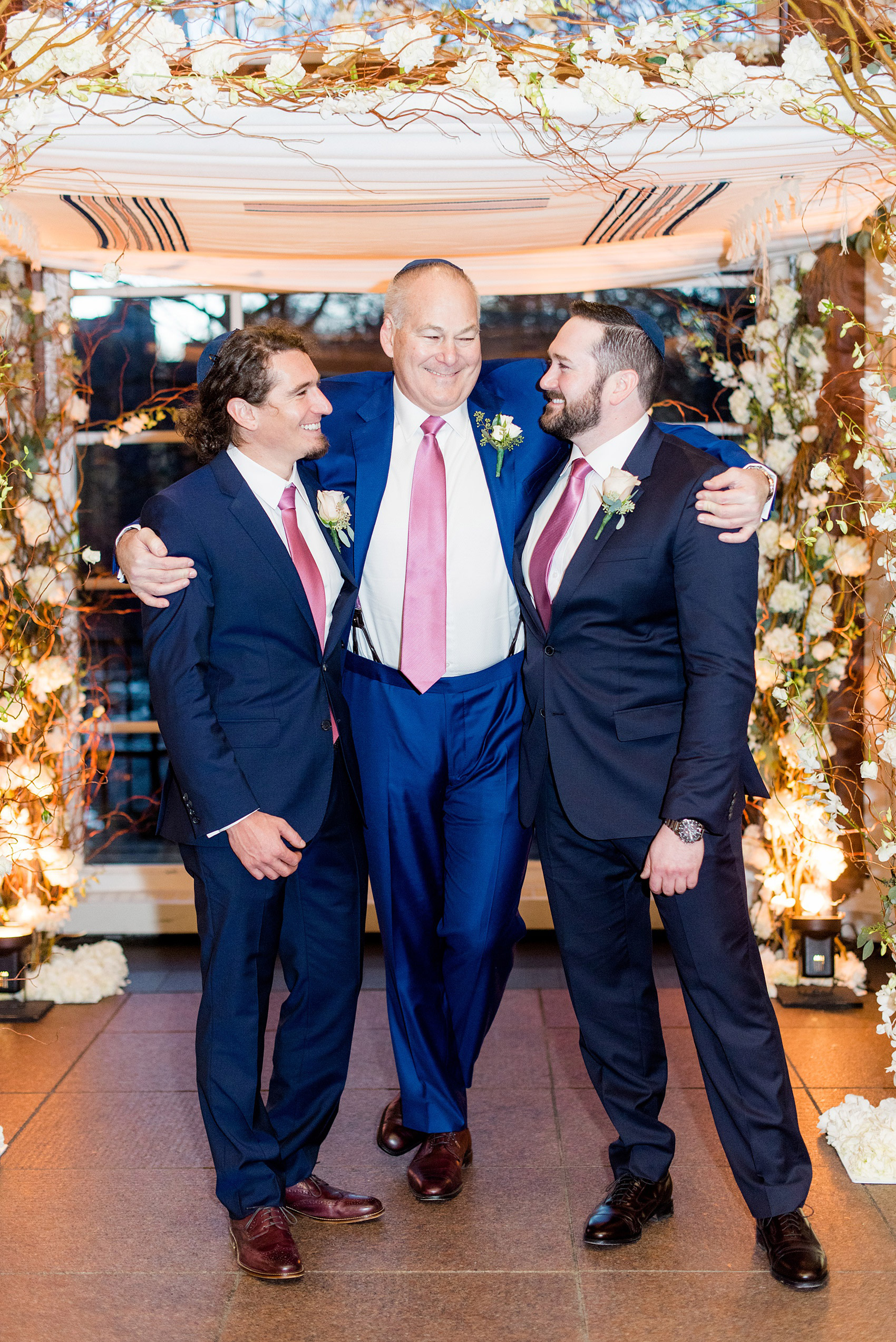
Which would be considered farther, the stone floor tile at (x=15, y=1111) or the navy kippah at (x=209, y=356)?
the stone floor tile at (x=15, y=1111)

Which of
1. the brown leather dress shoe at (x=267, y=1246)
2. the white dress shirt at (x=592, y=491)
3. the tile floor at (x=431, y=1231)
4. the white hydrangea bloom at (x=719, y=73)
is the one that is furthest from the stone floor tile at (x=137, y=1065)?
the white hydrangea bloom at (x=719, y=73)

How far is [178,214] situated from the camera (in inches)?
139

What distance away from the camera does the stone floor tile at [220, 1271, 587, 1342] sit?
7.79 ft

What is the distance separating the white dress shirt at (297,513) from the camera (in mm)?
2637

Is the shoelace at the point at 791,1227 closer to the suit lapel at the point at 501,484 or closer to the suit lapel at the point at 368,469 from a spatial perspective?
the suit lapel at the point at 501,484

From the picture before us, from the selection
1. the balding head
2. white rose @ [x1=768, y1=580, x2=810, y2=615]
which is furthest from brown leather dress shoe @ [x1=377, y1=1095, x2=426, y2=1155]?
white rose @ [x1=768, y1=580, x2=810, y2=615]

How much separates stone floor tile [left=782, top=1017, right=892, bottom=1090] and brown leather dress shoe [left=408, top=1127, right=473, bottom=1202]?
3.41ft

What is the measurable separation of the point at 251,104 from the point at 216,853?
163 centimetres

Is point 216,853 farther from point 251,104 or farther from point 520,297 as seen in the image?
point 520,297

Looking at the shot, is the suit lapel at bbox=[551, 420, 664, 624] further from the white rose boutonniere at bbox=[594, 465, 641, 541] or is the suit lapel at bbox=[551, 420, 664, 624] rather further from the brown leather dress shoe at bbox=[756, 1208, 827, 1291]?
the brown leather dress shoe at bbox=[756, 1208, 827, 1291]

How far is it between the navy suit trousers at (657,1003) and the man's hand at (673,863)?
5cm

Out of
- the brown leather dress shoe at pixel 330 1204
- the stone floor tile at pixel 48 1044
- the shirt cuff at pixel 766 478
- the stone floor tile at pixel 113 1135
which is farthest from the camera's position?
the stone floor tile at pixel 48 1044

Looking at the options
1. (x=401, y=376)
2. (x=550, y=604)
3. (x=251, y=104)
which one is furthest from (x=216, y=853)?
(x=251, y=104)

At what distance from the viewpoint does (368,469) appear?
112 inches
